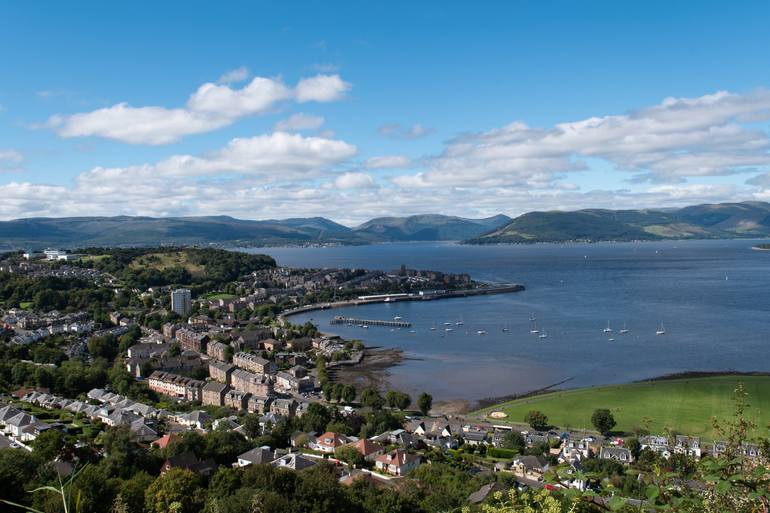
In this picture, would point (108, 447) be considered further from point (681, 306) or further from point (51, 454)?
point (681, 306)

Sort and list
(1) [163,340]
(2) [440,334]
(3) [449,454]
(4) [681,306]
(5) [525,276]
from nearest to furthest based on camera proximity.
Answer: (3) [449,454] → (1) [163,340] → (2) [440,334] → (4) [681,306] → (5) [525,276]

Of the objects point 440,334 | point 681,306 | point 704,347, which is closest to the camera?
point 704,347

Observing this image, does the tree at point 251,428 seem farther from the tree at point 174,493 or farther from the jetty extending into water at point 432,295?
the jetty extending into water at point 432,295

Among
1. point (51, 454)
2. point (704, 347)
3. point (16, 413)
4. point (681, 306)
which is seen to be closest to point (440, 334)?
point (704, 347)

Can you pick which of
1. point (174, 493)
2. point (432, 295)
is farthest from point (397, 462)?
point (432, 295)

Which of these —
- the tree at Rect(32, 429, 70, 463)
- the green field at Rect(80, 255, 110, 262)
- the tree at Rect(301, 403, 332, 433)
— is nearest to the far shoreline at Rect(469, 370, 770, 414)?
the tree at Rect(301, 403, 332, 433)

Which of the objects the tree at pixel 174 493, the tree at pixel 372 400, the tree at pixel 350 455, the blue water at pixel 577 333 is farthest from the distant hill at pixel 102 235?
the tree at pixel 174 493

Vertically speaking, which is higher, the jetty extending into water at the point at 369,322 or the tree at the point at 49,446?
the tree at the point at 49,446
